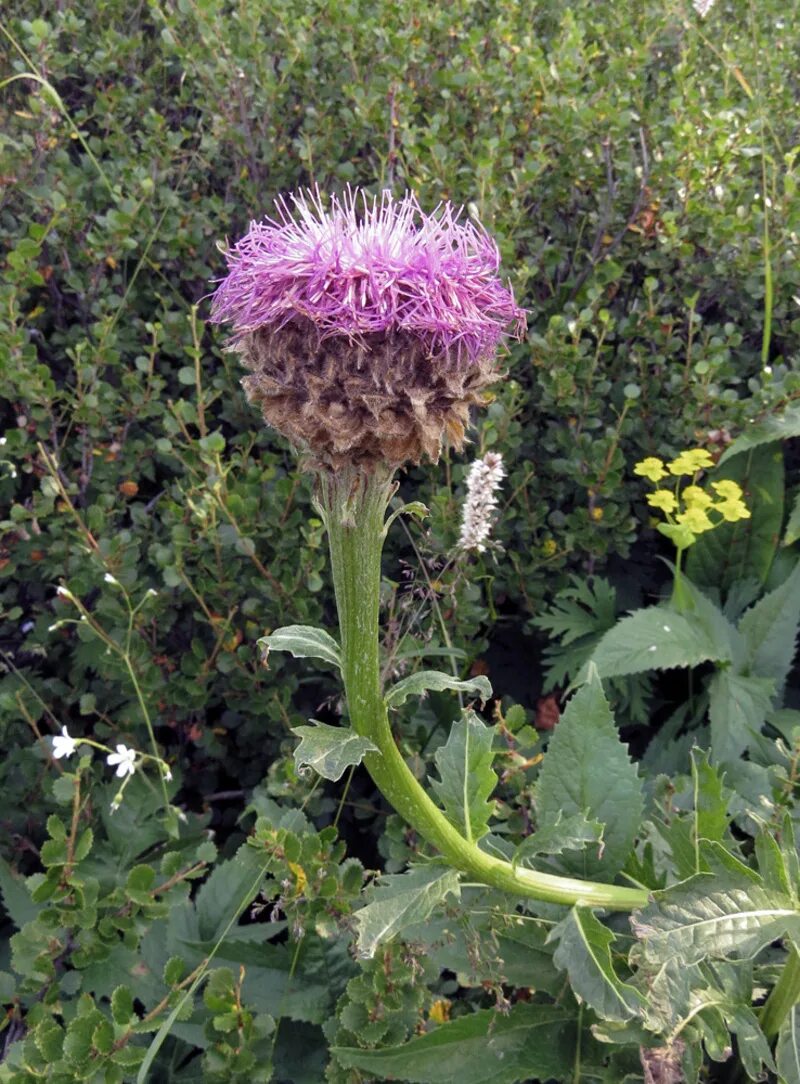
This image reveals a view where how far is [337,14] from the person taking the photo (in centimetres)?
296

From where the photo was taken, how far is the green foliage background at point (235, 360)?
2.35 m

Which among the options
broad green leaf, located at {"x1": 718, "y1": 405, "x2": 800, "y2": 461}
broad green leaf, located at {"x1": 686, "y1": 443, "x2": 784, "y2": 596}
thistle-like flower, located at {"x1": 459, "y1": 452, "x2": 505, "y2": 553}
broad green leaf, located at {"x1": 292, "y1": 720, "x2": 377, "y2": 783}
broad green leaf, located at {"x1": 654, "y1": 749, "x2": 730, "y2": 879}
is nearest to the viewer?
broad green leaf, located at {"x1": 292, "y1": 720, "x2": 377, "y2": 783}

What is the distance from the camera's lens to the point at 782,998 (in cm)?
155

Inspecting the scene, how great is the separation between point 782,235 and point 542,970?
222 cm

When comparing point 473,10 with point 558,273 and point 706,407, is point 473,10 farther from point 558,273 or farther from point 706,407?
point 706,407

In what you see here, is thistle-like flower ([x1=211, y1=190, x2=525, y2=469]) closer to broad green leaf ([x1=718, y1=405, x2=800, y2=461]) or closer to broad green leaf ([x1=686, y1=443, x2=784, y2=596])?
broad green leaf ([x1=718, y1=405, x2=800, y2=461])

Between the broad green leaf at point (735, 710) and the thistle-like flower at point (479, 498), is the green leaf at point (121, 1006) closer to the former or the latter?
the thistle-like flower at point (479, 498)

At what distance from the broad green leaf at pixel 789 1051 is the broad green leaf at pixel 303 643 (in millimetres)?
942

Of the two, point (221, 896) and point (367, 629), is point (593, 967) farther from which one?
point (221, 896)

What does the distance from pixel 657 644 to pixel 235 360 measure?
4.59ft

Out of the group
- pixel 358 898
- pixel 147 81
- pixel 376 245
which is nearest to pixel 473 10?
pixel 147 81

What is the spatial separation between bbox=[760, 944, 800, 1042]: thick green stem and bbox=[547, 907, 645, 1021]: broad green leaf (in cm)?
32

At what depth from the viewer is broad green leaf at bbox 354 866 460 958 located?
4.12 feet

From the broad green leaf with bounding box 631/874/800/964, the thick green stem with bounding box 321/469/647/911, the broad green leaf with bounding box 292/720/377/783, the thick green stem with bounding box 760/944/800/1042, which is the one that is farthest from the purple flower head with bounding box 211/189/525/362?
the thick green stem with bounding box 760/944/800/1042
